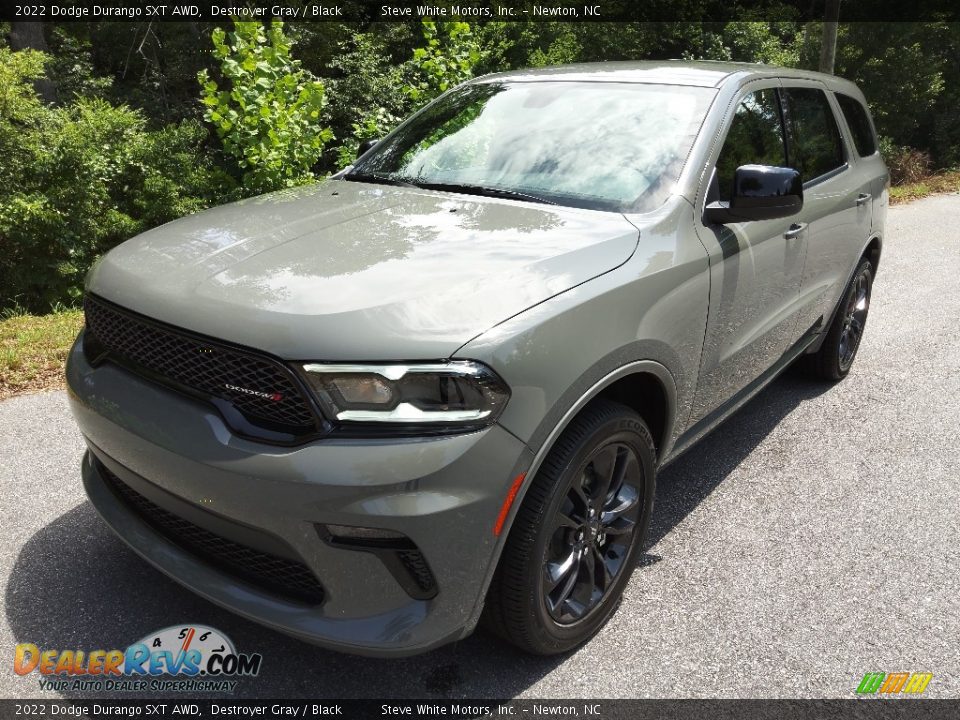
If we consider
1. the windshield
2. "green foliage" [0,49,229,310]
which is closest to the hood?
the windshield

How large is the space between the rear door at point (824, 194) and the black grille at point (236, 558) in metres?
2.76

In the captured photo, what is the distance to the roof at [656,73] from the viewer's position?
3324mm

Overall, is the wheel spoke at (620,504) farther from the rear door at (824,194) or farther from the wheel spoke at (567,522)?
the rear door at (824,194)

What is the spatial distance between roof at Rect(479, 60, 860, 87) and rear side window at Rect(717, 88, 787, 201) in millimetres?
132

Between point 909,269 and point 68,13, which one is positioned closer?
point 909,269

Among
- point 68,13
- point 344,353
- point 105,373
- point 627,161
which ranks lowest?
point 105,373

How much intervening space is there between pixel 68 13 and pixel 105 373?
47.9 feet

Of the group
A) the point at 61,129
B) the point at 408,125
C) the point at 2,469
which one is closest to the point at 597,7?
the point at 61,129

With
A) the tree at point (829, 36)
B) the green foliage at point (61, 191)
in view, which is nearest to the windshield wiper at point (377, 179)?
the green foliage at point (61, 191)

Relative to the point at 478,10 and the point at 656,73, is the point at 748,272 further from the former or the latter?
the point at 478,10

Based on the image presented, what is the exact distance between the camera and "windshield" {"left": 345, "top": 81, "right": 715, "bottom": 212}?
287cm

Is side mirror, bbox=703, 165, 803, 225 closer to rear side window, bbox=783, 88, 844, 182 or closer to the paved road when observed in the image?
rear side window, bbox=783, 88, 844, 182

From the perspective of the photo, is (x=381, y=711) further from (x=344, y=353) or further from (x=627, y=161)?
(x=627, y=161)

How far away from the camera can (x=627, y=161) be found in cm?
293
